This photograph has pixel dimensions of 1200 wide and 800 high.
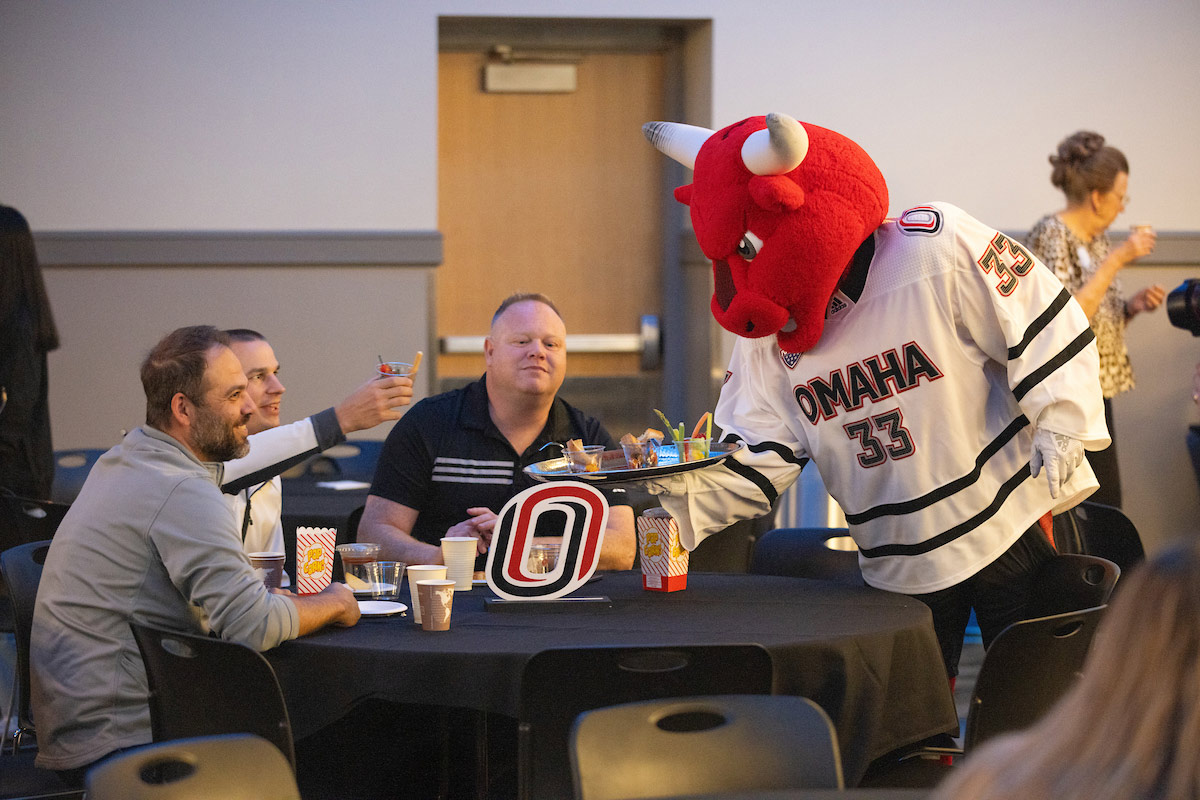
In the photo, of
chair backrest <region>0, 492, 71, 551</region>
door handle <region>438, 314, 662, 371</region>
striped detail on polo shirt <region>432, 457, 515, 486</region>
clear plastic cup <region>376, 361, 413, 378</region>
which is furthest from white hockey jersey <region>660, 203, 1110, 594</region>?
door handle <region>438, 314, 662, 371</region>

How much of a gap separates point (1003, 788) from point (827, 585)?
1.80 meters

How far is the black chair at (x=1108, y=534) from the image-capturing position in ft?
11.9

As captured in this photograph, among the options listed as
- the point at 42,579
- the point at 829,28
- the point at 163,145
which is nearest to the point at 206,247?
the point at 163,145

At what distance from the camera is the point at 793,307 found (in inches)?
103

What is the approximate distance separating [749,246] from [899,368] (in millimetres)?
410

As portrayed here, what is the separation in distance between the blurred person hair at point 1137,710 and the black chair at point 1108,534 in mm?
2742

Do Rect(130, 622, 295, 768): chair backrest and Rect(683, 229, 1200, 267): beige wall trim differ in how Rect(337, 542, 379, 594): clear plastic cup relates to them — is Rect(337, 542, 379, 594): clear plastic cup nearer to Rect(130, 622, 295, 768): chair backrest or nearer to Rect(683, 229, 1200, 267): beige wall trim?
Rect(130, 622, 295, 768): chair backrest

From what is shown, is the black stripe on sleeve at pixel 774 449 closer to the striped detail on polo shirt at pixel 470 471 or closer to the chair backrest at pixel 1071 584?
the chair backrest at pixel 1071 584

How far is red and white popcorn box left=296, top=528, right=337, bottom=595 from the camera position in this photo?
8.11 feet

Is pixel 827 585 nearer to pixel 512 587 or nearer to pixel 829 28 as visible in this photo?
pixel 512 587

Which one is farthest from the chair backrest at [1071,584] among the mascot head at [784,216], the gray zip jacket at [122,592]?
the gray zip jacket at [122,592]

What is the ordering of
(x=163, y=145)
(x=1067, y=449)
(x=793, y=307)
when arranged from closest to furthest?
(x=1067, y=449), (x=793, y=307), (x=163, y=145)

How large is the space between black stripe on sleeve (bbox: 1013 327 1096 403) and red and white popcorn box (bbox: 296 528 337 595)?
1.46m

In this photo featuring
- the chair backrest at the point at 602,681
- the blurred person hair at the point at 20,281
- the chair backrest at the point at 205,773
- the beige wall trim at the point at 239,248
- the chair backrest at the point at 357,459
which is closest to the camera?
the chair backrest at the point at 205,773
